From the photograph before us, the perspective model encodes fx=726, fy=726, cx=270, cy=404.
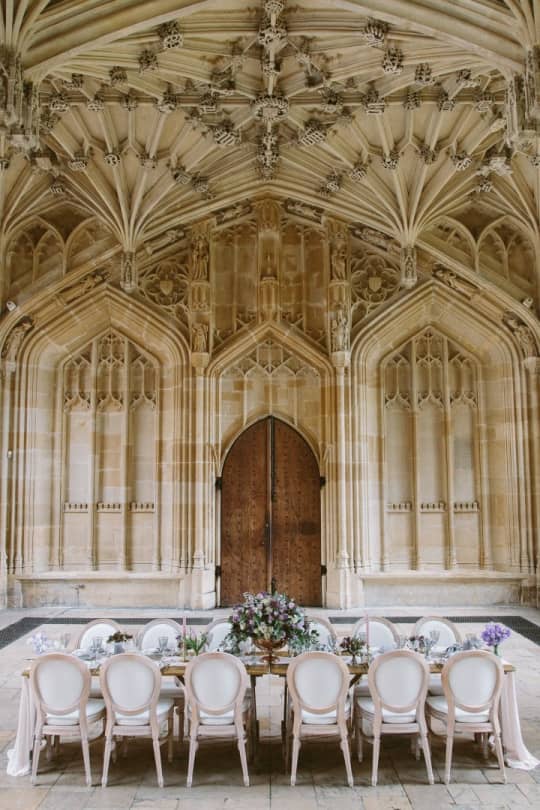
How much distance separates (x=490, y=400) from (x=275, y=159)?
206 inches

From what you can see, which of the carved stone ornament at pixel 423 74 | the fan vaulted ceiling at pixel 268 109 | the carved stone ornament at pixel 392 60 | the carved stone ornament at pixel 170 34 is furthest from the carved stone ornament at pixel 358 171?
the carved stone ornament at pixel 170 34

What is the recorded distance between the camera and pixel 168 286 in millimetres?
12172

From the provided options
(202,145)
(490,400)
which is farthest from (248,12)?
(490,400)

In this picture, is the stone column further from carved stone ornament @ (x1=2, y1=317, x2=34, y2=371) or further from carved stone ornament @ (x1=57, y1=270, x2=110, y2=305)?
carved stone ornament @ (x1=2, y1=317, x2=34, y2=371)

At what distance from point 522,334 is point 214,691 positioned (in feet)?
27.9

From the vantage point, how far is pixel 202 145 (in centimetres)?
1059

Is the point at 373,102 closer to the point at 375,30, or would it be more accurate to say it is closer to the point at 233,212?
the point at 375,30

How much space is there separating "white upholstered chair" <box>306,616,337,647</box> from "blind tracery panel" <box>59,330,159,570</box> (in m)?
5.83

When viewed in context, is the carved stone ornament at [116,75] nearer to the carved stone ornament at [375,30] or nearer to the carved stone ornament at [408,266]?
the carved stone ornament at [375,30]

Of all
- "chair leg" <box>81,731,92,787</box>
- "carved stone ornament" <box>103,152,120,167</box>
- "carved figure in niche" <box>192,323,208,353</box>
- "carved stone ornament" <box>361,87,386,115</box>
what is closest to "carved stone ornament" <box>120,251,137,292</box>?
"carved figure in niche" <box>192,323,208,353</box>

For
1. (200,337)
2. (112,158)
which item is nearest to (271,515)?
(200,337)

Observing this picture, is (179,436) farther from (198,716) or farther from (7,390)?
(198,716)

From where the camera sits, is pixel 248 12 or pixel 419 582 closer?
pixel 248 12

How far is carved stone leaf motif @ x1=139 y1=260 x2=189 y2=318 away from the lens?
12.1m
